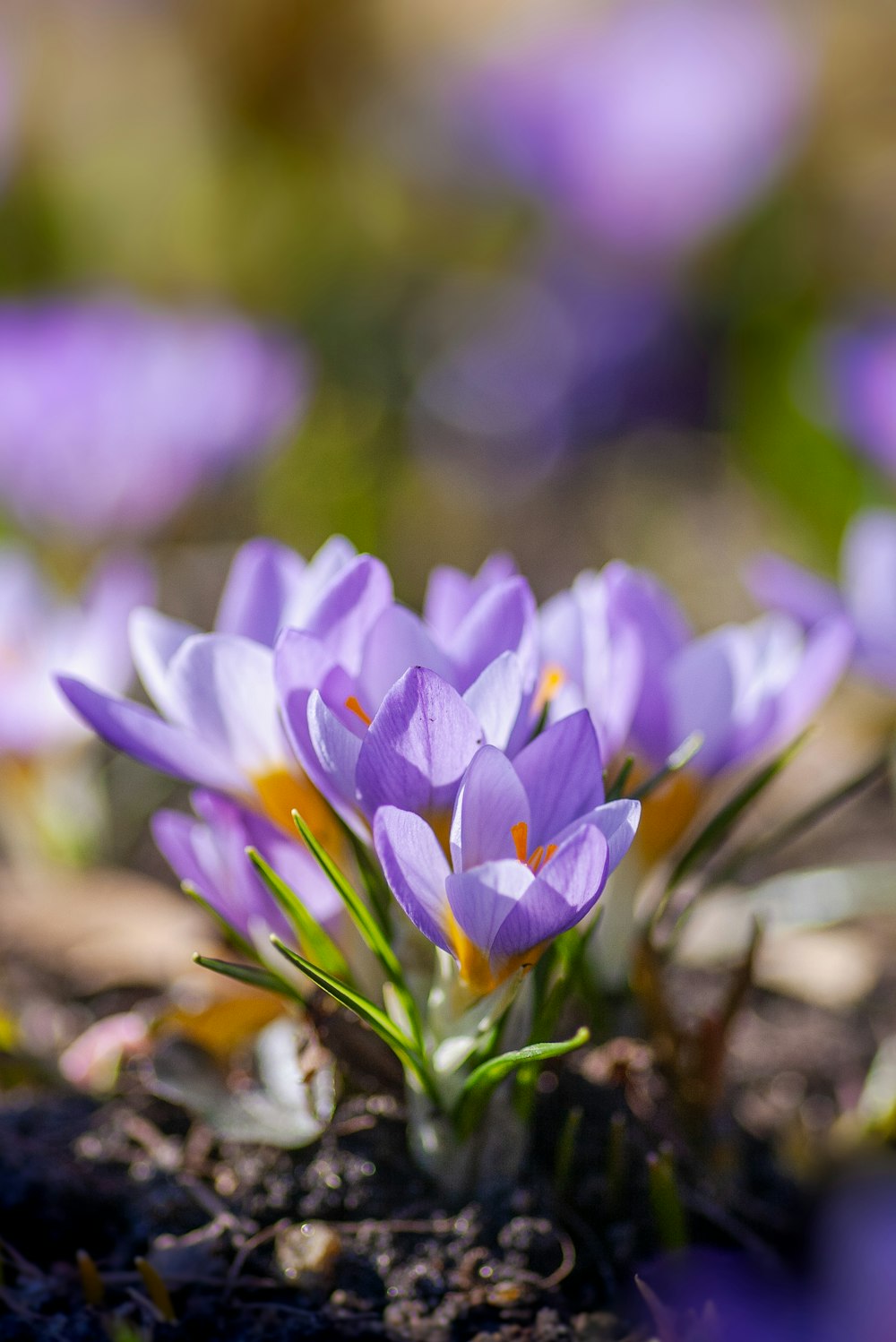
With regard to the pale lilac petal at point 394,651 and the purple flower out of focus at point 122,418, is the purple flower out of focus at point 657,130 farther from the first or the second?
the pale lilac petal at point 394,651

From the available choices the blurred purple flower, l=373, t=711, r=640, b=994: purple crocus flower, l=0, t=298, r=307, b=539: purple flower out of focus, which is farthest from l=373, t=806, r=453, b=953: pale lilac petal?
the blurred purple flower

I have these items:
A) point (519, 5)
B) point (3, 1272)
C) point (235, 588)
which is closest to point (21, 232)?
point (519, 5)

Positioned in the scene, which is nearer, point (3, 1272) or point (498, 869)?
point (498, 869)

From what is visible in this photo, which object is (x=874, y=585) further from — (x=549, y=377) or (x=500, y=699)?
(x=549, y=377)

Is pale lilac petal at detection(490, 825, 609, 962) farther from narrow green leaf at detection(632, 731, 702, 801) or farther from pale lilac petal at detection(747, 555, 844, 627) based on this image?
pale lilac petal at detection(747, 555, 844, 627)

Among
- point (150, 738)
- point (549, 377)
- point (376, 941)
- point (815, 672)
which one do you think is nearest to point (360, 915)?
point (376, 941)

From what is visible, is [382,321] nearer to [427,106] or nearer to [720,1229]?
[427,106]
